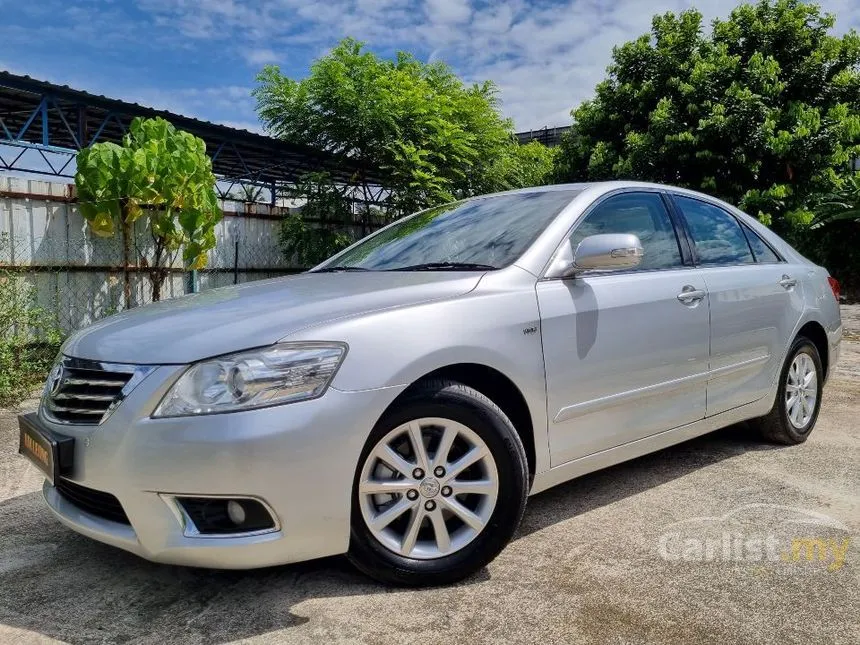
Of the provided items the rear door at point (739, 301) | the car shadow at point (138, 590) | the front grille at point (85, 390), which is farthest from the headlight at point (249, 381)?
the rear door at point (739, 301)

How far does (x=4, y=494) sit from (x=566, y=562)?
8.98 ft

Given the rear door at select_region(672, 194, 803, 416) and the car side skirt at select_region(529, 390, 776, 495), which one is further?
the rear door at select_region(672, 194, 803, 416)

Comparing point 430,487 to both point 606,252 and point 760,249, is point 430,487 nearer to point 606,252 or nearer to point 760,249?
point 606,252

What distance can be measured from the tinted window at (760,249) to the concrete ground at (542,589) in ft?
4.54

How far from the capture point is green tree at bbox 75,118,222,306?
6496 mm

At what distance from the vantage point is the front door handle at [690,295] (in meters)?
3.33

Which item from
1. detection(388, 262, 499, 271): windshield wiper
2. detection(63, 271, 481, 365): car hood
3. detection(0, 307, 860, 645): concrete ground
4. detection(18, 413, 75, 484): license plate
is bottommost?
detection(0, 307, 860, 645): concrete ground

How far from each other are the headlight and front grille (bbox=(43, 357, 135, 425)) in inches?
8.8

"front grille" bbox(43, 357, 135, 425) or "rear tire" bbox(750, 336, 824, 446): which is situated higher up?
"front grille" bbox(43, 357, 135, 425)

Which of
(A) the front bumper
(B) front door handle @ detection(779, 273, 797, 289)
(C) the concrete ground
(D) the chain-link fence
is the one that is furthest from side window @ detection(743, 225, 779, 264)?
(D) the chain-link fence

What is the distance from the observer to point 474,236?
10.5ft

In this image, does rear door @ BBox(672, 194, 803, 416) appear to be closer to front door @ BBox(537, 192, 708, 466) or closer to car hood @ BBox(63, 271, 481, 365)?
front door @ BBox(537, 192, 708, 466)

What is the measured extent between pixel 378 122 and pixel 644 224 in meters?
6.37

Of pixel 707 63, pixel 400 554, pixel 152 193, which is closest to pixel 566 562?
pixel 400 554
